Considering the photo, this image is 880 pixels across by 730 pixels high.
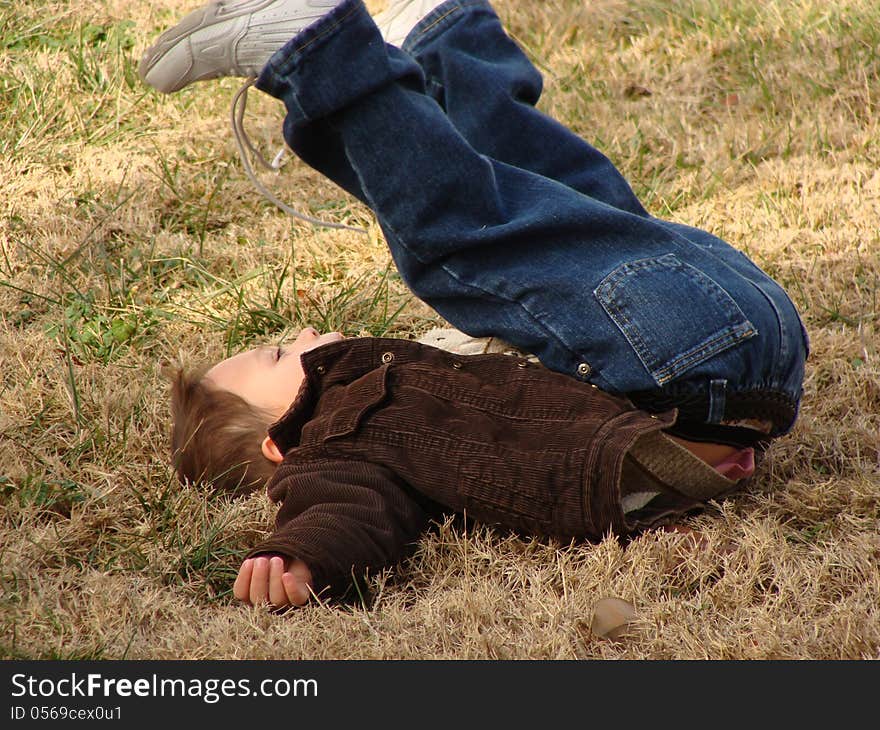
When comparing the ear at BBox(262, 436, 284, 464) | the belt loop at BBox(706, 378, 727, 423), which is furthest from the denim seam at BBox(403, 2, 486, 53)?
the belt loop at BBox(706, 378, 727, 423)

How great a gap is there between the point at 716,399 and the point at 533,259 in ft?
1.53

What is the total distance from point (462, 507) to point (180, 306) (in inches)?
53.8

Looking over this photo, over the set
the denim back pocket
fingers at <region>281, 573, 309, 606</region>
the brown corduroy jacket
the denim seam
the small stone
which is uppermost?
the denim seam

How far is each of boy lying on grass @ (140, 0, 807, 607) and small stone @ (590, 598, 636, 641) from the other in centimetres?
18

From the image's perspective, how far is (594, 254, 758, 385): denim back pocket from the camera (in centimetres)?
211

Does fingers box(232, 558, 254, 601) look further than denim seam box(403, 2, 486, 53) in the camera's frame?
No

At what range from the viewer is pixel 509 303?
7.34ft

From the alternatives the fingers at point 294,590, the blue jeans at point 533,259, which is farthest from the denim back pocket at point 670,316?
the fingers at point 294,590

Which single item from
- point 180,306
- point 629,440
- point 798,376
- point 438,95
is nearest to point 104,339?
point 180,306

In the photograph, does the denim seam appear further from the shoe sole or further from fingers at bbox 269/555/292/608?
fingers at bbox 269/555/292/608

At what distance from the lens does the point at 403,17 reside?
273 centimetres

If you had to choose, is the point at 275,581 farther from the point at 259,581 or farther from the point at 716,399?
the point at 716,399

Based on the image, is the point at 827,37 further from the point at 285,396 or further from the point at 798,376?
the point at 285,396

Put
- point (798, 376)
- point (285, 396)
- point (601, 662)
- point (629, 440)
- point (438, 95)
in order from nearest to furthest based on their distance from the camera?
point (601, 662) → point (629, 440) → point (798, 376) → point (285, 396) → point (438, 95)
